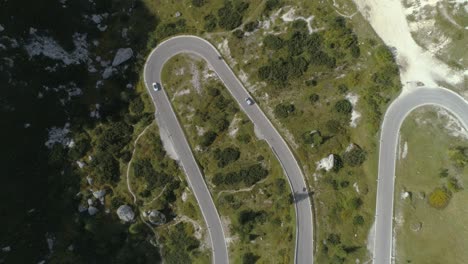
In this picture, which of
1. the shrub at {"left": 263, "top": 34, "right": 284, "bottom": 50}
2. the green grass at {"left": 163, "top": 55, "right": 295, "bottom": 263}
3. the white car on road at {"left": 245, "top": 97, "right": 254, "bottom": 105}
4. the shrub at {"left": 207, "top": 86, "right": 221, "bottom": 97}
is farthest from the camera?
the shrub at {"left": 263, "top": 34, "right": 284, "bottom": 50}

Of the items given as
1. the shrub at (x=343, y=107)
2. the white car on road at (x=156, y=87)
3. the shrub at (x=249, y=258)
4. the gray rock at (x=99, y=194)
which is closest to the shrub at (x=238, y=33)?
the white car on road at (x=156, y=87)

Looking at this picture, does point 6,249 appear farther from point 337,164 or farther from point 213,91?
point 337,164

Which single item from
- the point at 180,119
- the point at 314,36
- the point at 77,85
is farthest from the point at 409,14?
the point at 77,85

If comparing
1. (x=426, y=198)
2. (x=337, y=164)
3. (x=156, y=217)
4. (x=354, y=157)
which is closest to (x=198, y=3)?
(x=337, y=164)

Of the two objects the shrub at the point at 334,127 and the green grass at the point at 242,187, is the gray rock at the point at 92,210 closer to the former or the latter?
the green grass at the point at 242,187

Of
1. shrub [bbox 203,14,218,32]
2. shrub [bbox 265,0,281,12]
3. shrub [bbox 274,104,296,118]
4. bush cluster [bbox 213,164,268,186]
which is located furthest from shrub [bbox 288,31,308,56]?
bush cluster [bbox 213,164,268,186]

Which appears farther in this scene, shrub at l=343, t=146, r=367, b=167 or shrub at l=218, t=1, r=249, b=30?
shrub at l=218, t=1, r=249, b=30

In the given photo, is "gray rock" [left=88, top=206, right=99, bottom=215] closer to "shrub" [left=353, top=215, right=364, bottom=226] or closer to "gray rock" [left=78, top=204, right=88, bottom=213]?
"gray rock" [left=78, top=204, right=88, bottom=213]

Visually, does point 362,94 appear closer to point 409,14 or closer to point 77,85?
point 409,14
